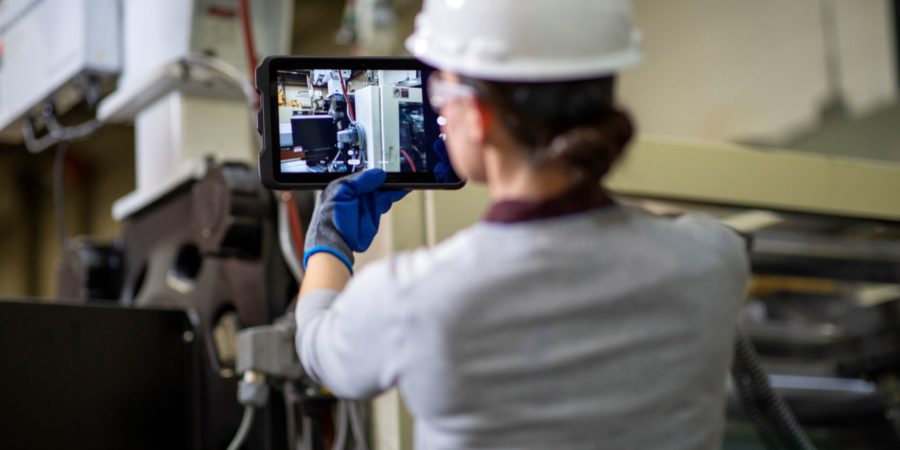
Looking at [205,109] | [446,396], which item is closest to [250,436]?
[205,109]

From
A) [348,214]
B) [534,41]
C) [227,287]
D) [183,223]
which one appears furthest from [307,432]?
[534,41]

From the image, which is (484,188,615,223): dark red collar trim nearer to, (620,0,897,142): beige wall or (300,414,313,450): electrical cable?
(300,414,313,450): electrical cable

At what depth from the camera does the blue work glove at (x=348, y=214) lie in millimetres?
1080

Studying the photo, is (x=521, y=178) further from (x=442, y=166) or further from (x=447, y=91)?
(x=442, y=166)

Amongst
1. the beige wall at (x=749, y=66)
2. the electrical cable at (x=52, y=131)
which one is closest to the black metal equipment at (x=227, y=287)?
the electrical cable at (x=52, y=131)

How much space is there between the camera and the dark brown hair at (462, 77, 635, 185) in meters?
0.88

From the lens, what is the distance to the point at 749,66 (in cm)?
398

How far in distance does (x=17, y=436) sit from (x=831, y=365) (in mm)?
1916

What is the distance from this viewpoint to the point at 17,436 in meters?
1.64

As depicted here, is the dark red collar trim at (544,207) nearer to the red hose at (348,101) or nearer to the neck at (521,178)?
the neck at (521,178)

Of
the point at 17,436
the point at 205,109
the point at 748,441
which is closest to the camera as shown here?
Answer: the point at 17,436

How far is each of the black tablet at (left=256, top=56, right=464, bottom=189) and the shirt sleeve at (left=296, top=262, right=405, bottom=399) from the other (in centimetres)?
30

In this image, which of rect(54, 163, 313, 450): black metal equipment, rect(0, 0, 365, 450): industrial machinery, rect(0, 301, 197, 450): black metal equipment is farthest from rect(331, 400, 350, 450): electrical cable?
rect(0, 301, 197, 450): black metal equipment

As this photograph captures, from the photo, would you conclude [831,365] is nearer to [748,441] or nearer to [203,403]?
[748,441]
